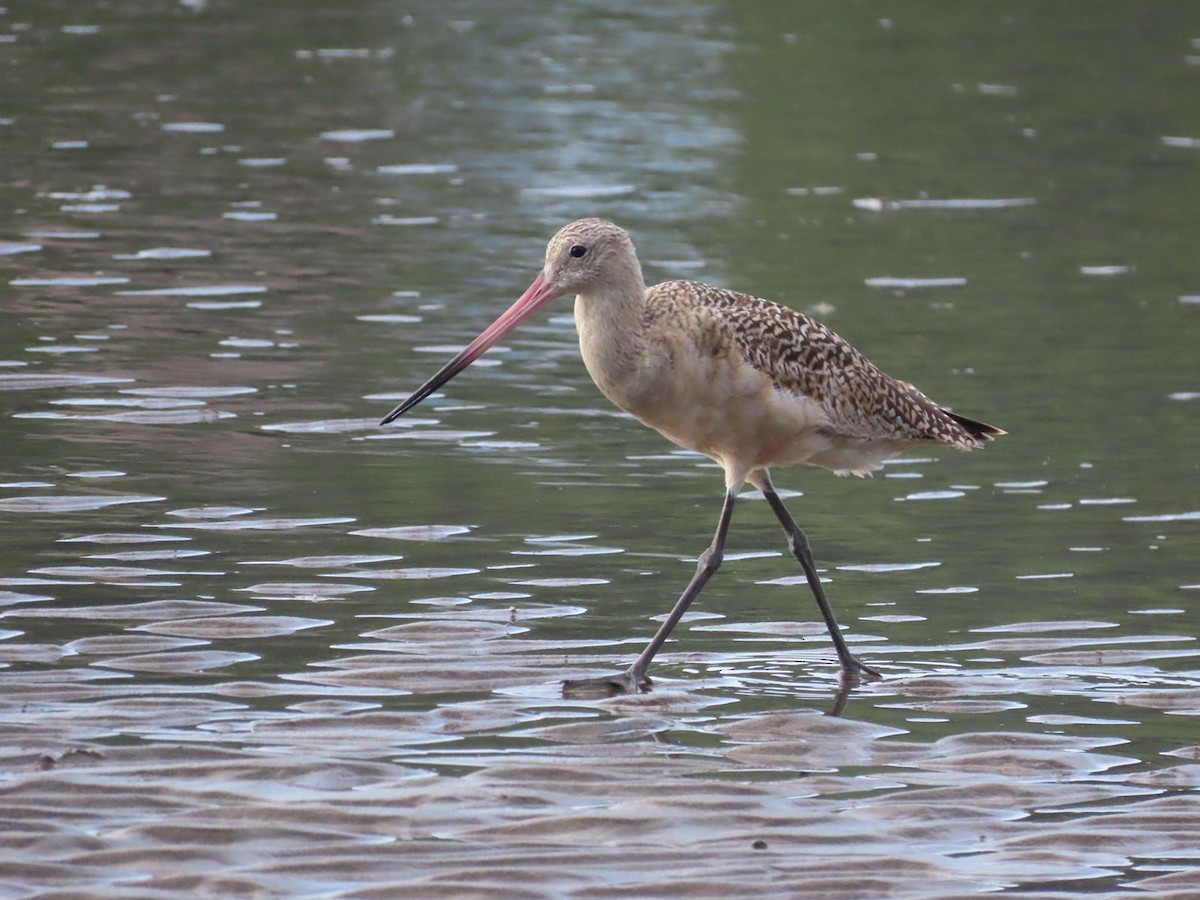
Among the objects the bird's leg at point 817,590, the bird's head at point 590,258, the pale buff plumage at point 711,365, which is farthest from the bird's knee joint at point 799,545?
the bird's head at point 590,258

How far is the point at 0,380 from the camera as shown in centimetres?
1274

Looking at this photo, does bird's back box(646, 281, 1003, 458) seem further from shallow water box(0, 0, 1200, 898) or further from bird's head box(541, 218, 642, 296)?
shallow water box(0, 0, 1200, 898)

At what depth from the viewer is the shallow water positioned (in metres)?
6.76

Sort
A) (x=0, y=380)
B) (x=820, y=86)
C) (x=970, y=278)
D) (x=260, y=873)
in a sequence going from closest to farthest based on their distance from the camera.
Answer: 1. (x=260, y=873)
2. (x=0, y=380)
3. (x=970, y=278)
4. (x=820, y=86)

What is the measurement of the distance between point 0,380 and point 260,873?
23.3 feet

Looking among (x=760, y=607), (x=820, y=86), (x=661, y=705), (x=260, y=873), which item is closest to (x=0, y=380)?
(x=760, y=607)

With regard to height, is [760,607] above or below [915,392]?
below

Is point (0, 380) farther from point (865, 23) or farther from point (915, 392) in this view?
point (865, 23)

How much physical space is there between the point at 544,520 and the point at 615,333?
6.80 feet

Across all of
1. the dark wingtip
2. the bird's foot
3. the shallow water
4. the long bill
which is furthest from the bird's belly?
the bird's foot

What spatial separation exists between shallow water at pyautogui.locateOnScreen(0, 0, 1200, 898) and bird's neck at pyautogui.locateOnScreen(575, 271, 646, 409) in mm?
1019

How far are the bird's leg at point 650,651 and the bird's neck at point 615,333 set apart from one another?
2.10ft

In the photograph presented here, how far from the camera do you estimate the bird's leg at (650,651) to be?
27.3 feet

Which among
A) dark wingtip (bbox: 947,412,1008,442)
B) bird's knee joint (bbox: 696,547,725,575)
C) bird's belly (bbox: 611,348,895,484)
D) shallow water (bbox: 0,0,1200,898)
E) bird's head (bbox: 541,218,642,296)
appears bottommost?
shallow water (bbox: 0,0,1200,898)
